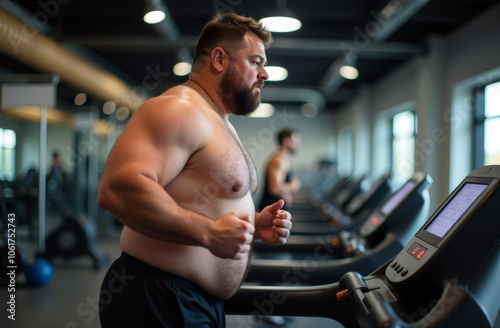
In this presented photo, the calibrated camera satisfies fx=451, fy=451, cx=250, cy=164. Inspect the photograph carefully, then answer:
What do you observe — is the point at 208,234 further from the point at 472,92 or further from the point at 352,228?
the point at 472,92

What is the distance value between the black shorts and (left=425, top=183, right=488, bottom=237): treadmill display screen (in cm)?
75

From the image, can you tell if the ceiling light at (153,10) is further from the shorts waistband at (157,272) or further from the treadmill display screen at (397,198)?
the shorts waistband at (157,272)

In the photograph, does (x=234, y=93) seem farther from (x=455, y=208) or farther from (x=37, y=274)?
(x=37, y=274)

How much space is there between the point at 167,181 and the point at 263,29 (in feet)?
2.08

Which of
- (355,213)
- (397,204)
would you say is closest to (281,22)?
(355,213)

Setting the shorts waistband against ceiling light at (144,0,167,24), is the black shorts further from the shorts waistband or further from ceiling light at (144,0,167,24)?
ceiling light at (144,0,167,24)

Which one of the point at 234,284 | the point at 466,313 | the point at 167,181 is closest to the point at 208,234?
the point at 167,181

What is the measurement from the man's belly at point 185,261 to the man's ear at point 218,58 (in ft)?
1.80

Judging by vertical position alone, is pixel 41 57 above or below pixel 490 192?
above

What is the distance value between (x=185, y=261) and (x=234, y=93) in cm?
A: 53

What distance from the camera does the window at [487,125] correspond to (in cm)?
526

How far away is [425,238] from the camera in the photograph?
1.42 metres

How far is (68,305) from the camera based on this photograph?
12.3 ft

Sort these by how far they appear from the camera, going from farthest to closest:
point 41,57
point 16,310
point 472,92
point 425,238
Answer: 1. point 472,92
2. point 41,57
3. point 16,310
4. point 425,238
